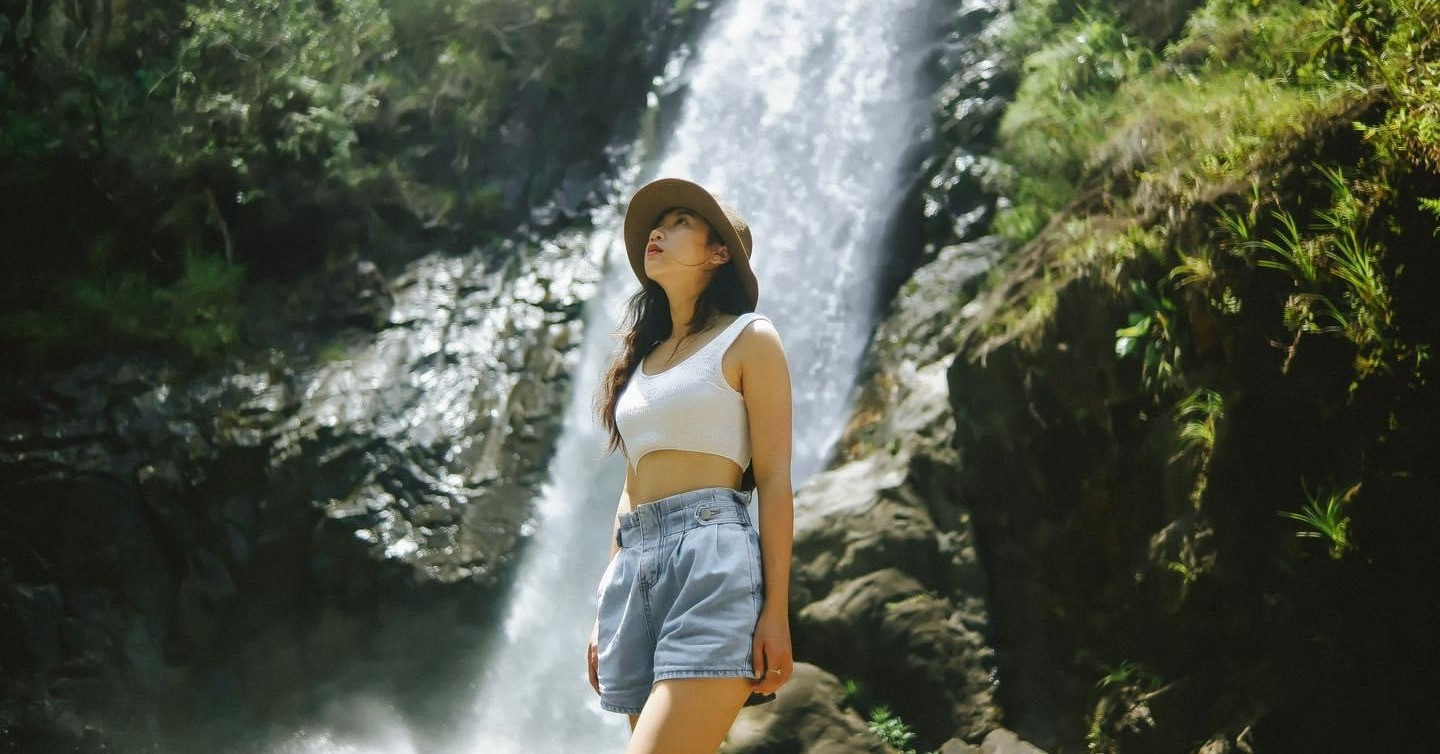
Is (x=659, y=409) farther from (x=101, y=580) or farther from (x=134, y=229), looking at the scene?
(x=134, y=229)

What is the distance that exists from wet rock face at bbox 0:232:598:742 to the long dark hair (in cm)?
547

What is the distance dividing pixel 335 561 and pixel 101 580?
5.69 feet

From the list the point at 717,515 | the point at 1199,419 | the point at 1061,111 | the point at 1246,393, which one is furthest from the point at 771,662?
the point at 1061,111

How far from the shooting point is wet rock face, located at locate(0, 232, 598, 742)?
25.6 ft

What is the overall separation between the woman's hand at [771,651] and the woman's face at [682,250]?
0.91m

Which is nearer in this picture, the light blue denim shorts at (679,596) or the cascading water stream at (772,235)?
the light blue denim shorts at (679,596)

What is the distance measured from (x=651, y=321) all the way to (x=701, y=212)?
34 centimetres

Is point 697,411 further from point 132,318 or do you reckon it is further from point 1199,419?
point 132,318

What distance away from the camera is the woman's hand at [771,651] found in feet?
6.98

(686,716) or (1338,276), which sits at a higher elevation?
(686,716)

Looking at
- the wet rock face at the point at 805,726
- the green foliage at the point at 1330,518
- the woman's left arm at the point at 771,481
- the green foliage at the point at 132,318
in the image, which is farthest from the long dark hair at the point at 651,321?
the green foliage at the point at 132,318

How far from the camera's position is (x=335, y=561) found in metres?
8.00

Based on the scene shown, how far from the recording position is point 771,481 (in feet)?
7.52

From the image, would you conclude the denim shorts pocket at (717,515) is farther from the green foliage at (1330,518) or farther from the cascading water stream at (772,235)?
the cascading water stream at (772,235)
